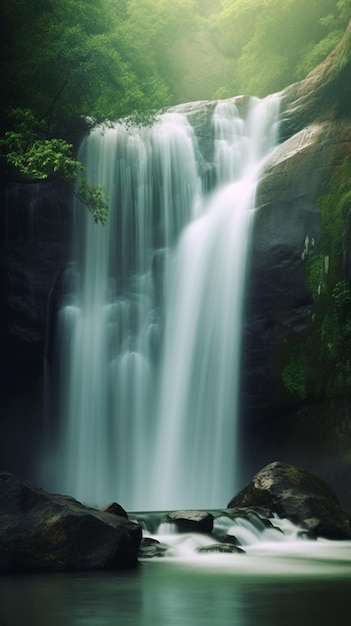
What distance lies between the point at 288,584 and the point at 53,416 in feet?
42.0

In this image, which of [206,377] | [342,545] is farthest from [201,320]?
[342,545]

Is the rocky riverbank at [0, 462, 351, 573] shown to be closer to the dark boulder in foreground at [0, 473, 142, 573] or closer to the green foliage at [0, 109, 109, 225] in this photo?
the dark boulder in foreground at [0, 473, 142, 573]

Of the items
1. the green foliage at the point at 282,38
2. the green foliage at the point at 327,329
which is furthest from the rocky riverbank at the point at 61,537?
the green foliage at the point at 282,38

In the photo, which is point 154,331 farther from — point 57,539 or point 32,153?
point 57,539

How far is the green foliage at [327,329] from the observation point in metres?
18.5

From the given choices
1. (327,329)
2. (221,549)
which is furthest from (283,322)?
(221,549)

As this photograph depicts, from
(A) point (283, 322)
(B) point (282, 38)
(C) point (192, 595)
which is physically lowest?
(C) point (192, 595)

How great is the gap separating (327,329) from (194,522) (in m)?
7.79

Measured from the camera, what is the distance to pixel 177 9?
36.3 meters

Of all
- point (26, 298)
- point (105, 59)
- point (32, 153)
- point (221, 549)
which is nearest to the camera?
point (221, 549)

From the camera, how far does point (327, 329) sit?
61.5ft

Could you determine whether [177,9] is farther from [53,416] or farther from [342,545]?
[342,545]

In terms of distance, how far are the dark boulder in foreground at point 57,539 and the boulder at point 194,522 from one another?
2557 mm

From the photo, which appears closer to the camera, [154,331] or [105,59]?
[105,59]
